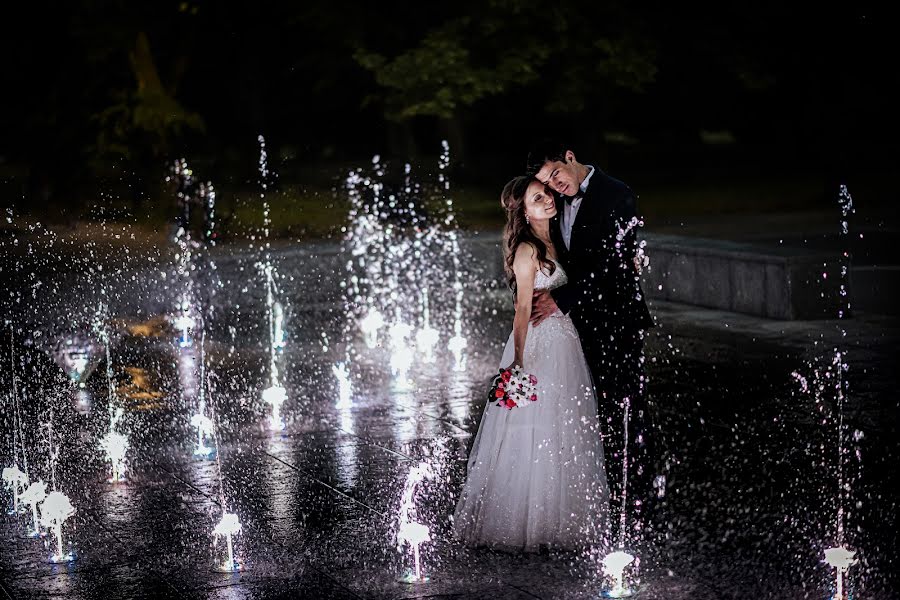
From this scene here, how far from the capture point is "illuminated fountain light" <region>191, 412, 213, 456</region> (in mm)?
8109

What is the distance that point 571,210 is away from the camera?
6.43m

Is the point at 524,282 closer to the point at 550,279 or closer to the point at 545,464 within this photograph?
the point at 550,279

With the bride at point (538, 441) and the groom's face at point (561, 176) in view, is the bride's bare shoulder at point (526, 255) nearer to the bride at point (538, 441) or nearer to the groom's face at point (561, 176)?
the bride at point (538, 441)

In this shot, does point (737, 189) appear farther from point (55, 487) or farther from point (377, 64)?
point (55, 487)

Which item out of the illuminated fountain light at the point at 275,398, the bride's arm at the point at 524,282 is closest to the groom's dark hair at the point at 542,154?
the bride's arm at the point at 524,282

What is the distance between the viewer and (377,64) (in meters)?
23.7

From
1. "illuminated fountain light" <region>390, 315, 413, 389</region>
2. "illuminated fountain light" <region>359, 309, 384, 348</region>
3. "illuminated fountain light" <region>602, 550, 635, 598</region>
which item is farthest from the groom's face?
"illuminated fountain light" <region>359, 309, 384, 348</region>

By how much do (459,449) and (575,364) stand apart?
6.72ft

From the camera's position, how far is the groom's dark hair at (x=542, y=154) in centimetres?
611

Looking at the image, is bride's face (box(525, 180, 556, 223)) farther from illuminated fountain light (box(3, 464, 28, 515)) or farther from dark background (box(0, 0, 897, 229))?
dark background (box(0, 0, 897, 229))

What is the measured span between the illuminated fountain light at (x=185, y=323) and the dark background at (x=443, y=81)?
923 centimetres

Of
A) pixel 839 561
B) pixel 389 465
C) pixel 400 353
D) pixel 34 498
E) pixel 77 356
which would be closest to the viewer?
pixel 839 561

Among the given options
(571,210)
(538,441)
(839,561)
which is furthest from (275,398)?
(839,561)

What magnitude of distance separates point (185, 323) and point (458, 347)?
295cm
